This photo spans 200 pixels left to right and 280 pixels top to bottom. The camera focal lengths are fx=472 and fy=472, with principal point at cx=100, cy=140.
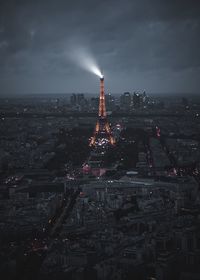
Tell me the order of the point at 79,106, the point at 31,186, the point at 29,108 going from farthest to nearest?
1. the point at 79,106
2. the point at 29,108
3. the point at 31,186

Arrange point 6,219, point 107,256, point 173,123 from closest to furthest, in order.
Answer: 1. point 107,256
2. point 6,219
3. point 173,123

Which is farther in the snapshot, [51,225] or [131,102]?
[131,102]

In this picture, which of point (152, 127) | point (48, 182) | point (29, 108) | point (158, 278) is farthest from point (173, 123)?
point (158, 278)

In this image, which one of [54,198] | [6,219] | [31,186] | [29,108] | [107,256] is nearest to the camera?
[107,256]

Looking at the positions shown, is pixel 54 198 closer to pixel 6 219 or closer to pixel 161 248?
pixel 6 219

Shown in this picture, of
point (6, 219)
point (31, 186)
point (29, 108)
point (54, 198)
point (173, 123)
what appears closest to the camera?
point (6, 219)

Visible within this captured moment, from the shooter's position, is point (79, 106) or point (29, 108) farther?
point (79, 106)

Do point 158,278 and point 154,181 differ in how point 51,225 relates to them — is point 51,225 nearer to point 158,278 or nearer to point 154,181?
point 158,278

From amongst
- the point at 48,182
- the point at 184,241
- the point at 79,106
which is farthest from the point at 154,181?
the point at 79,106
